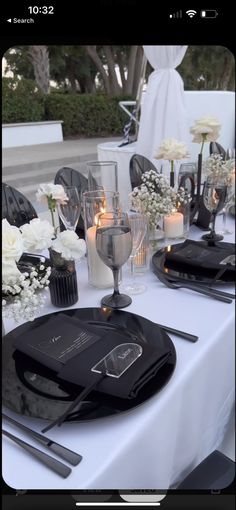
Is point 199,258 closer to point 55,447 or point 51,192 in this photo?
→ point 51,192

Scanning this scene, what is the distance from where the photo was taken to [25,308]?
39 centimetres

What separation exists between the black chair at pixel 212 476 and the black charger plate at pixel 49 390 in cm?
8

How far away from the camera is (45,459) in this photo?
290 millimetres

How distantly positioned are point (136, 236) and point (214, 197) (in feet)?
0.78

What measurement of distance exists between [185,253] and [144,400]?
0.36 metres

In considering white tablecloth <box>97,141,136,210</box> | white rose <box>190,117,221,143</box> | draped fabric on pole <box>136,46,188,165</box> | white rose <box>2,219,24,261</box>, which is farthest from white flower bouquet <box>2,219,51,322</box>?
draped fabric on pole <box>136,46,188,165</box>

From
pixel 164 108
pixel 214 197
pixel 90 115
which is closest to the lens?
pixel 214 197

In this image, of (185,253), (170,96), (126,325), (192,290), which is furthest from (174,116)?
(126,325)

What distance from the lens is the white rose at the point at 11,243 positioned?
1.16 feet

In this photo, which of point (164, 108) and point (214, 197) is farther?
point (164, 108)

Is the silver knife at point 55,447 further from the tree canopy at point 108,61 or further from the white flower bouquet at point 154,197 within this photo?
the white flower bouquet at point 154,197

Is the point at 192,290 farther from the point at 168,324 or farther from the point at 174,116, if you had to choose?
the point at 174,116
